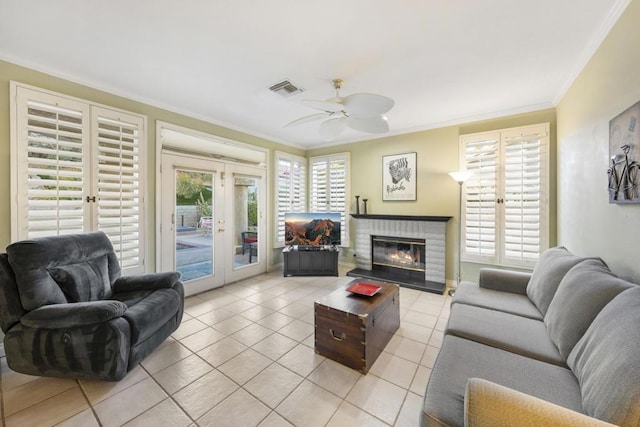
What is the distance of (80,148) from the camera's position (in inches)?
102

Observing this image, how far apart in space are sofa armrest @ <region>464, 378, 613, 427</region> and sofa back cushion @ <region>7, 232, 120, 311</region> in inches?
111

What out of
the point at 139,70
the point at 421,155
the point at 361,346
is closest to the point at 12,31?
the point at 139,70

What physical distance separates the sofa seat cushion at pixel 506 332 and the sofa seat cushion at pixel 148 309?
2326mm

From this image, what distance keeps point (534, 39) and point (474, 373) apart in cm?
253

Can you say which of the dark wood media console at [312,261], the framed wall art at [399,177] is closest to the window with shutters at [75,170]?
the dark wood media console at [312,261]

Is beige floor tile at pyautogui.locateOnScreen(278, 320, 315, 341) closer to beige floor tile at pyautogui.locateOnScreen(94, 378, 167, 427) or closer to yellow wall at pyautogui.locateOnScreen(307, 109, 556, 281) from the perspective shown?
beige floor tile at pyautogui.locateOnScreen(94, 378, 167, 427)

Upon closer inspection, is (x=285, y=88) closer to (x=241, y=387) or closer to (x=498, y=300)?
(x=241, y=387)

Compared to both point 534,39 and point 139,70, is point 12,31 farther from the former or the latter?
point 534,39

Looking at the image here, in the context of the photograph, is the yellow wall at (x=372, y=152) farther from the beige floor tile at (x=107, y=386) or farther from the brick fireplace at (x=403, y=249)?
the beige floor tile at (x=107, y=386)

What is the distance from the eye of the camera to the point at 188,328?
2662 mm

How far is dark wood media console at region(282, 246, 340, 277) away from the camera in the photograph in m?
4.55

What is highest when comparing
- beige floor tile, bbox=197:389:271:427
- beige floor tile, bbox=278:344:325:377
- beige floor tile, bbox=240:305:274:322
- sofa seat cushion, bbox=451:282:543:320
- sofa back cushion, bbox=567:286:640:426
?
sofa back cushion, bbox=567:286:640:426

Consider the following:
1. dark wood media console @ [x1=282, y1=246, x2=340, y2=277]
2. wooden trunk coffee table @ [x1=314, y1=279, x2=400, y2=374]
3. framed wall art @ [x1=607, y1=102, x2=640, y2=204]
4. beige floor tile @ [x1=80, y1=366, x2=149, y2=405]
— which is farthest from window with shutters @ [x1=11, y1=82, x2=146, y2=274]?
framed wall art @ [x1=607, y1=102, x2=640, y2=204]

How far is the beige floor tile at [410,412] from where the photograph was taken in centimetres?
152
